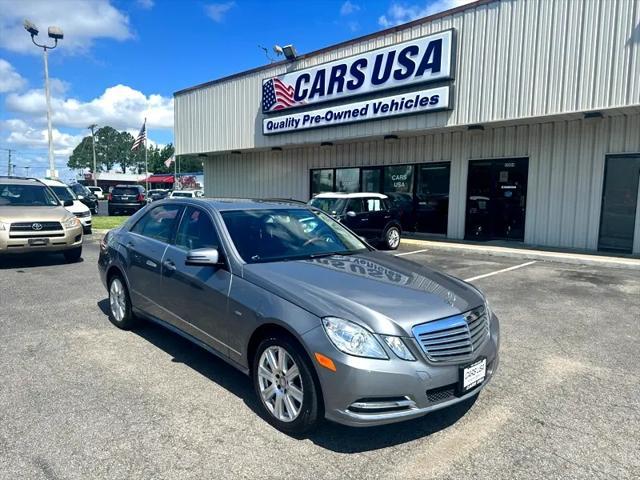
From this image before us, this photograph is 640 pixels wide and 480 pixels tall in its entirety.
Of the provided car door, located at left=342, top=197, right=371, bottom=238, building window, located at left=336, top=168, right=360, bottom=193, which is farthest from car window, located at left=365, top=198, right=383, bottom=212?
building window, located at left=336, top=168, right=360, bottom=193

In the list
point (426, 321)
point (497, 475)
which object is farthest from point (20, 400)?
point (497, 475)

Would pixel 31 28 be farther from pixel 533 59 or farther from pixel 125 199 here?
pixel 533 59

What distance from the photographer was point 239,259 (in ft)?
12.3

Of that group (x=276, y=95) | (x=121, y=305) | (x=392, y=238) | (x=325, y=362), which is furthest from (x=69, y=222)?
(x=276, y=95)

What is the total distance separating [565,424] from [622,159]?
33.3 feet

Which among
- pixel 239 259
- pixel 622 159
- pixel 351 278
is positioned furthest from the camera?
pixel 622 159

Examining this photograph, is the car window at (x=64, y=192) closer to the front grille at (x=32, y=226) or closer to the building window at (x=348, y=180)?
the front grille at (x=32, y=226)

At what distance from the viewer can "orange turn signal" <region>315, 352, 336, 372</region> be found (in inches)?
112

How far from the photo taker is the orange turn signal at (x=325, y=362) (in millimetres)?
2844

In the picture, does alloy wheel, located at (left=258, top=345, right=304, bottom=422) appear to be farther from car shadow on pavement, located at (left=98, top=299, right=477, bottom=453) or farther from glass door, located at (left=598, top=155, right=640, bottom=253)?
glass door, located at (left=598, top=155, right=640, bottom=253)

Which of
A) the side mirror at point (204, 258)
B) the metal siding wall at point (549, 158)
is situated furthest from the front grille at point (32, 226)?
the metal siding wall at point (549, 158)

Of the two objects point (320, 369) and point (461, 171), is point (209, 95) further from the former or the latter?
point (320, 369)

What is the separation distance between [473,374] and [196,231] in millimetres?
2700

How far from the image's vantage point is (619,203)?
1143 cm
